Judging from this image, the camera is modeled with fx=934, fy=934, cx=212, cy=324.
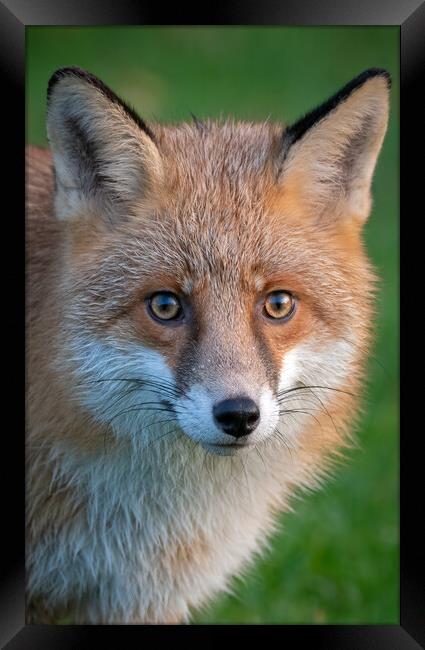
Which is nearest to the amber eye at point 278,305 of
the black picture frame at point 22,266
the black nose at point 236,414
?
the black nose at point 236,414

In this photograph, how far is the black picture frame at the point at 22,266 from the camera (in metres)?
3.72

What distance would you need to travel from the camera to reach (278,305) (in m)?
3.50

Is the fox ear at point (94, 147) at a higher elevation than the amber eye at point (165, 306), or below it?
higher

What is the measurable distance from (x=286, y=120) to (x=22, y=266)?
10.6 feet

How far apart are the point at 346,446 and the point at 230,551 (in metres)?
0.71

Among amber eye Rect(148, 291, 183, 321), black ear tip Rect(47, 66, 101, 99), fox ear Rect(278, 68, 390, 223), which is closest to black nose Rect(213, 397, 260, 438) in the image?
amber eye Rect(148, 291, 183, 321)

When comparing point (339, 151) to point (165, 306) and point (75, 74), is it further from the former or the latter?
point (75, 74)

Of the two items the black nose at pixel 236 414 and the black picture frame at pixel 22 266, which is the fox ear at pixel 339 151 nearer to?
the black picture frame at pixel 22 266

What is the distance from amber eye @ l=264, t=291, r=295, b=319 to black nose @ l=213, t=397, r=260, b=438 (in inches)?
17.6

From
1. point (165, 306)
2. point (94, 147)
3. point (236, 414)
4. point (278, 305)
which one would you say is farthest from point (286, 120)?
point (236, 414)

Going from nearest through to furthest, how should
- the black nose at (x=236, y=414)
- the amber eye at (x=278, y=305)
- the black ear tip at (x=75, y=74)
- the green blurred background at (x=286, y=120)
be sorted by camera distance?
the black nose at (x=236, y=414) → the black ear tip at (x=75, y=74) → the amber eye at (x=278, y=305) → the green blurred background at (x=286, y=120)

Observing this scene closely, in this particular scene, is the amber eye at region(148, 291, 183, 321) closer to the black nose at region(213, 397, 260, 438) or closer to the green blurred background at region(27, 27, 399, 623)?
the black nose at region(213, 397, 260, 438)

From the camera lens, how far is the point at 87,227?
12.1 feet

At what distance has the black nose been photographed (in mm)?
3145
